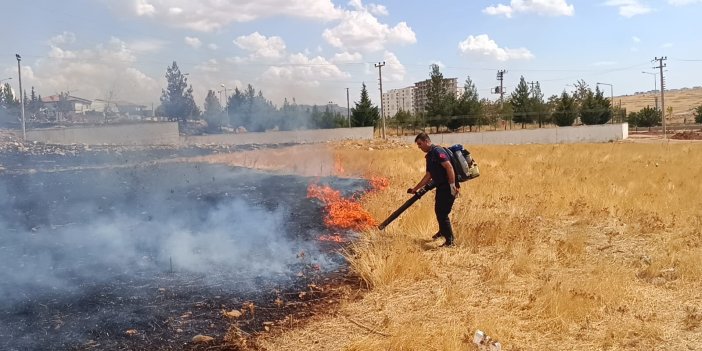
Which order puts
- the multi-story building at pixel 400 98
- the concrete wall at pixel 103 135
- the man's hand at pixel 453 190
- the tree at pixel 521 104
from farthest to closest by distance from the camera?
1. the multi-story building at pixel 400 98
2. the tree at pixel 521 104
3. the concrete wall at pixel 103 135
4. the man's hand at pixel 453 190

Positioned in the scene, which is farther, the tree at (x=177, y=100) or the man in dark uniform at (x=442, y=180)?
the tree at (x=177, y=100)

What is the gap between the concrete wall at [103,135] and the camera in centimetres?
2386

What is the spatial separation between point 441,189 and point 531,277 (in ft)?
5.66

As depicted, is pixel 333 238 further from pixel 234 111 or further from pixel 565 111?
pixel 565 111

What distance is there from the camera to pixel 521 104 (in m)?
49.5

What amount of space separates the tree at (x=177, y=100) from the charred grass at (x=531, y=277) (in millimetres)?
14305

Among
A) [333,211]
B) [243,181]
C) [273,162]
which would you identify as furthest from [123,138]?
[333,211]

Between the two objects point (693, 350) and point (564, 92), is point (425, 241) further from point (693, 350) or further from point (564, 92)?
point (564, 92)

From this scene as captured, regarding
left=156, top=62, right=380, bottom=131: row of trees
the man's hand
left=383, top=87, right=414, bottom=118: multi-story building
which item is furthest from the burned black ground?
left=383, top=87, right=414, bottom=118: multi-story building

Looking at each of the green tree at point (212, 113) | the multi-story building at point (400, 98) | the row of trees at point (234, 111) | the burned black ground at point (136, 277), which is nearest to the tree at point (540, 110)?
the row of trees at point (234, 111)

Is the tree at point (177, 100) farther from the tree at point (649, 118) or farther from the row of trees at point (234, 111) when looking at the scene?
the tree at point (649, 118)

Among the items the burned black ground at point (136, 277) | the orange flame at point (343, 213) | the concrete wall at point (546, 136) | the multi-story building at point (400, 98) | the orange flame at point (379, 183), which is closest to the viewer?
the burned black ground at point (136, 277)

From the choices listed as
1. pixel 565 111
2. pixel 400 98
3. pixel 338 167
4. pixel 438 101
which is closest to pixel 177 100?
pixel 338 167

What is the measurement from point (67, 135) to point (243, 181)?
14.7 metres
